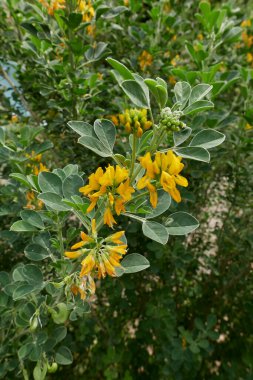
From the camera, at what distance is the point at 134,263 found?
39.1 inches

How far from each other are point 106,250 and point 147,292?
164cm

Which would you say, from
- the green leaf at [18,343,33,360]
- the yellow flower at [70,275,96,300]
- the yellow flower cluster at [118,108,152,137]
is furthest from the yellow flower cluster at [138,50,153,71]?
the green leaf at [18,343,33,360]

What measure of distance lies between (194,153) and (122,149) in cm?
96

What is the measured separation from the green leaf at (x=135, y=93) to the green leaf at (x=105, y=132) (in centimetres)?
12

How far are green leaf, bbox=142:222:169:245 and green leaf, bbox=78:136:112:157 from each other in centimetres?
21

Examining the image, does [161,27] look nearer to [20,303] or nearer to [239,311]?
[20,303]

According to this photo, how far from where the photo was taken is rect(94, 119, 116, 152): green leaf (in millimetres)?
859

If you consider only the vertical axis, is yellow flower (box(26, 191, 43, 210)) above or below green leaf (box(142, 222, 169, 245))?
below

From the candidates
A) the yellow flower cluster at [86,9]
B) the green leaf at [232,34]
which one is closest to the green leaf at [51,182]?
the yellow flower cluster at [86,9]

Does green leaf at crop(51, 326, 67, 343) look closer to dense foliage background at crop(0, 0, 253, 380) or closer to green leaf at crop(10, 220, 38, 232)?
dense foliage background at crop(0, 0, 253, 380)

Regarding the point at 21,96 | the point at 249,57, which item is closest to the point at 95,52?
the point at 21,96

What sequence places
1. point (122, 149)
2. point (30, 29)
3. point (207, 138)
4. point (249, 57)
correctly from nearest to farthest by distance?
point (207, 138)
point (30, 29)
point (122, 149)
point (249, 57)

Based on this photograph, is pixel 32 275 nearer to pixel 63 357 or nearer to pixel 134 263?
pixel 134 263

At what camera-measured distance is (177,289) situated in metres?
2.48
